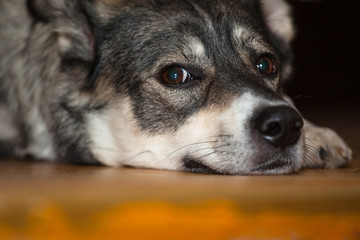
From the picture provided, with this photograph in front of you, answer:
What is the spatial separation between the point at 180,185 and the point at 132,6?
53.4 inches


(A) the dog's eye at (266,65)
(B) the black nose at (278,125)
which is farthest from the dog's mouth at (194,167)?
(A) the dog's eye at (266,65)

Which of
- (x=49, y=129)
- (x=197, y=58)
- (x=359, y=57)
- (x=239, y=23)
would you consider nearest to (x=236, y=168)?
(x=197, y=58)

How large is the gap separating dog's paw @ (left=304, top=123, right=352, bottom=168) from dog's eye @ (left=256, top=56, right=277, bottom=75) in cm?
38

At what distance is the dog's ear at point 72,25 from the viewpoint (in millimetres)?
2797

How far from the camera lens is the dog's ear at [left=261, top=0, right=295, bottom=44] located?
10.7 ft

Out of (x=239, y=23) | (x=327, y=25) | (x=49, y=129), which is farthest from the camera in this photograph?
(x=327, y=25)

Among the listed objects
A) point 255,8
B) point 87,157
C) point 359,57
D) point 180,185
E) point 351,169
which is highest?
point 255,8

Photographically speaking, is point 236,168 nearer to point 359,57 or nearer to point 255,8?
point 255,8

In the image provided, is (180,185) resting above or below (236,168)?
above

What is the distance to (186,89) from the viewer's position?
2.50m

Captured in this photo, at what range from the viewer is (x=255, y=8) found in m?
3.08

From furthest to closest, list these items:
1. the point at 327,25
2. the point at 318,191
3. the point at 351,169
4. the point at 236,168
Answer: the point at 327,25 → the point at 351,169 → the point at 236,168 → the point at 318,191

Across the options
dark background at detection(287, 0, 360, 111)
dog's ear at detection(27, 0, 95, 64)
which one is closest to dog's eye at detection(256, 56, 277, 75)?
dog's ear at detection(27, 0, 95, 64)

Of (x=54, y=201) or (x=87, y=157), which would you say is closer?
(x=54, y=201)
